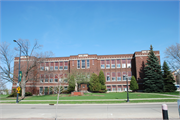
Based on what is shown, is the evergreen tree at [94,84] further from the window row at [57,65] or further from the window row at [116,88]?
the window row at [57,65]

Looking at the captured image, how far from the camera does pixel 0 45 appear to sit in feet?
93.5

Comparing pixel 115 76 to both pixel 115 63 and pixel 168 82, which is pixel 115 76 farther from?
pixel 168 82

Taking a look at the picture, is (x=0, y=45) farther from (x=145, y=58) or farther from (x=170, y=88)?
(x=170, y=88)

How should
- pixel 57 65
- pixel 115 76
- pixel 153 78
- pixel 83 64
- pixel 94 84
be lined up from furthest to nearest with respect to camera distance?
pixel 57 65, pixel 115 76, pixel 83 64, pixel 94 84, pixel 153 78

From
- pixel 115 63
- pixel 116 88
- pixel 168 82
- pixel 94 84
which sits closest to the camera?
pixel 168 82

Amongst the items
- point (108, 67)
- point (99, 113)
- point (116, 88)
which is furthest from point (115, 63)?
point (99, 113)

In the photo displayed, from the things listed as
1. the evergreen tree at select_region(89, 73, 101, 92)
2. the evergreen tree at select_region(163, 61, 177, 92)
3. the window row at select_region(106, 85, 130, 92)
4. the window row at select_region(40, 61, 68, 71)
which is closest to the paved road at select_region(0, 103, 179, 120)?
the evergreen tree at select_region(89, 73, 101, 92)

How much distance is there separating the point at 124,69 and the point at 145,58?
290 inches

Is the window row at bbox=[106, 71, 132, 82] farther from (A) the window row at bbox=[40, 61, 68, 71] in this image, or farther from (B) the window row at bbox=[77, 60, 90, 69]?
(A) the window row at bbox=[40, 61, 68, 71]

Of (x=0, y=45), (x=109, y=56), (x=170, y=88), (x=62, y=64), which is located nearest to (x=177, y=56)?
(x=170, y=88)

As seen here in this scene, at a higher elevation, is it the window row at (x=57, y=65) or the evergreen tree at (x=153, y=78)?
the window row at (x=57, y=65)

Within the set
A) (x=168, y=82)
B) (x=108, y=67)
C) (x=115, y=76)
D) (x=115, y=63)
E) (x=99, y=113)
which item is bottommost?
(x=99, y=113)

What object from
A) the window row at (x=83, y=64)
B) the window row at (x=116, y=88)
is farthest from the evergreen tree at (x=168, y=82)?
the window row at (x=83, y=64)

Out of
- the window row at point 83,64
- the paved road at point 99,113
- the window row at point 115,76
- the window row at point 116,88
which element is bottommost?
the window row at point 116,88
